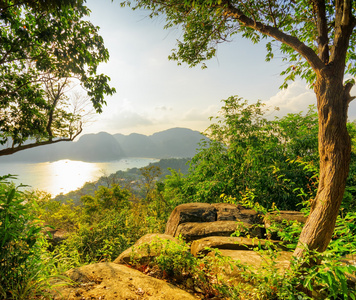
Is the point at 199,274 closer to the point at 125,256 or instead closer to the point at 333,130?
the point at 125,256

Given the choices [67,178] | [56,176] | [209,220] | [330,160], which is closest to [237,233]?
[330,160]

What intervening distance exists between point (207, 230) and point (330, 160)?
319cm

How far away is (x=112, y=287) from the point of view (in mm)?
2275

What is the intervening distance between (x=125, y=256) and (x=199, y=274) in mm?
1678

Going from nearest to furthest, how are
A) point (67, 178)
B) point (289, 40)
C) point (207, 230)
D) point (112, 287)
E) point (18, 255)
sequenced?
point (18, 255)
point (112, 287)
point (289, 40)
point (207, 230)
point (67, 178)

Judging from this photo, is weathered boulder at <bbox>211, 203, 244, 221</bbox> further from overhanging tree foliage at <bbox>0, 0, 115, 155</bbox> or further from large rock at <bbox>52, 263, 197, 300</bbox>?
overhanging tree foliage at <bbox>0, 0, 115, 155</bbox>

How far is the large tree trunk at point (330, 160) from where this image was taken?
6.48 ft

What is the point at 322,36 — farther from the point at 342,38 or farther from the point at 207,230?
the point at 207,230

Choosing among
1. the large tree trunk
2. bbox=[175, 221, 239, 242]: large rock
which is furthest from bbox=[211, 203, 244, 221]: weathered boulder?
the large tree trunk

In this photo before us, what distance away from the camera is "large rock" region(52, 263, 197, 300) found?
2.08m

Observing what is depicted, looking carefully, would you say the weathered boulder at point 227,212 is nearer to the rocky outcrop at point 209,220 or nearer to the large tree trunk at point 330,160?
the rocky outcrop at point 209,220

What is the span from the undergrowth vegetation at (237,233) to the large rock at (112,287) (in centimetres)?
27

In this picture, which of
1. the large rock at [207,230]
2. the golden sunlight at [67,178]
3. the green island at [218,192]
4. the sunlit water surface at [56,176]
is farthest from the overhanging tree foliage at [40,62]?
the golden sunlight at [67,178]

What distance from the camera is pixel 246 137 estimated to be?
23.6 feet
